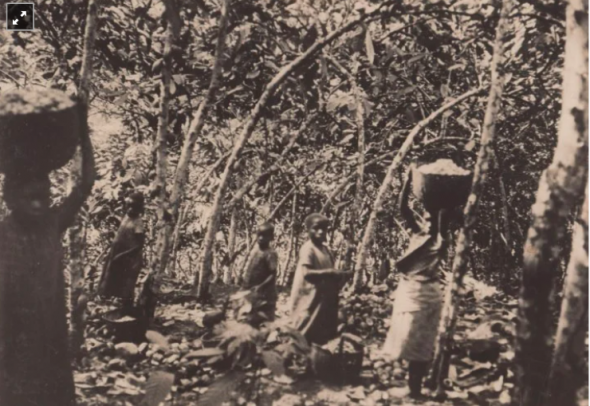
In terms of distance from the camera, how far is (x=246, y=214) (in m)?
3.94

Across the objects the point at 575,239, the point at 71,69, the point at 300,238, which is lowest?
the point at 300,238

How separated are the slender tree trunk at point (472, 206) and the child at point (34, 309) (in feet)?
7.10

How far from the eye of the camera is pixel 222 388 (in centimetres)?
291

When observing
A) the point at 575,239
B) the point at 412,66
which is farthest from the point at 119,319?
the point at 575,239

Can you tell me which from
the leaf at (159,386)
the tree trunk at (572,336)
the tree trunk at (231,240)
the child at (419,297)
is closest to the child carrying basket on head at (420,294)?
the child at (419,297)

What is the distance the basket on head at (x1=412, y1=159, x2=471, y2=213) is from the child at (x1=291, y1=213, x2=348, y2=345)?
1.84ft

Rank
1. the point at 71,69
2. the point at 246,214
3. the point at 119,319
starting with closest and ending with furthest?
the point at 119,319 → the point at 71,69 → the point at 246,214

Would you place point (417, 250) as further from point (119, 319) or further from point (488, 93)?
point (119, 319)

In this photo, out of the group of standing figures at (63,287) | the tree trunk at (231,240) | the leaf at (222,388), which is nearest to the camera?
the leaf at (222,388)

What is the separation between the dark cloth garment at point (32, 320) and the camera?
10.7 feet

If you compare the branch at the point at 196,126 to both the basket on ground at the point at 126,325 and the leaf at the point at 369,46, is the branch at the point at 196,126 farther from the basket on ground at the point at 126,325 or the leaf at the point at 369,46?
the leaf at the point at 369,46

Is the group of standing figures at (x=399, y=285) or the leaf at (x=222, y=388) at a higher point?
the group of standing figures at (x=399, y=285)

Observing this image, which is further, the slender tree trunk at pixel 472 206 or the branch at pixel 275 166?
the branch at pixel 275 166

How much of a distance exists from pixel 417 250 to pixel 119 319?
1.83 metres
